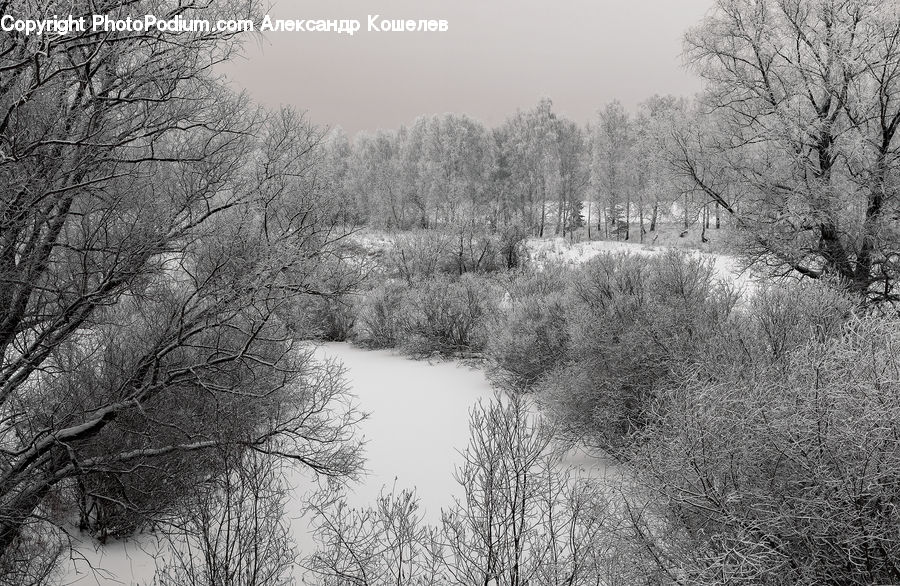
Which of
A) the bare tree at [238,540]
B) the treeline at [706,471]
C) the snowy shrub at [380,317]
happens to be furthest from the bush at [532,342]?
the snowy shrub at [380,317]

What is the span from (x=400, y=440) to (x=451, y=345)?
5817mm

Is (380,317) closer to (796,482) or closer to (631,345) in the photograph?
(631,345)

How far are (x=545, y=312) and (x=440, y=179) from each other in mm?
25683

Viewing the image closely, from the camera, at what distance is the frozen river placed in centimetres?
459

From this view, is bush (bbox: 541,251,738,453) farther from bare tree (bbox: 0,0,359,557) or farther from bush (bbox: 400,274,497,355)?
bush (bbox: 400,274,497,355)

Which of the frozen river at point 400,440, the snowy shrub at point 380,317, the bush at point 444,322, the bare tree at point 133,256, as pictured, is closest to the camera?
the bare tree at point 133,256

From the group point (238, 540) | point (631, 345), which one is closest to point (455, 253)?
point (631, 345)

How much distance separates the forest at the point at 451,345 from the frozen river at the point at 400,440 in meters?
0.23

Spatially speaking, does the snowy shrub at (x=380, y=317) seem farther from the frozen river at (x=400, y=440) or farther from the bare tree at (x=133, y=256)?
the bare tree at (x=133, y=256)

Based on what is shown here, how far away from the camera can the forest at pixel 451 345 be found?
280cm

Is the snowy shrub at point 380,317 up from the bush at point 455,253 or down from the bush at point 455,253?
down

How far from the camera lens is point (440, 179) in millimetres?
33812

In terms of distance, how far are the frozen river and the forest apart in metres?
0.23

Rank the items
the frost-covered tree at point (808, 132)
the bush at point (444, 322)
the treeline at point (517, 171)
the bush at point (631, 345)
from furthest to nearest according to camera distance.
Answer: the treeline at point (517, 171) → the bush at point (444, 322) → the frost-covered tree at point (808, 132) → the bush at point (631, 345)
